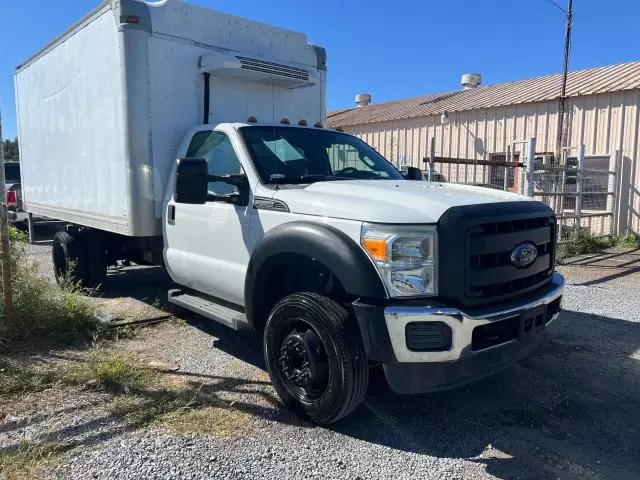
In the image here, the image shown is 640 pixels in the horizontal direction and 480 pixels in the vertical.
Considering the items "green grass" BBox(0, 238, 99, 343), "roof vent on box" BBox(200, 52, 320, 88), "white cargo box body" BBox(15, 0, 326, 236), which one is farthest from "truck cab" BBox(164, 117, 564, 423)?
"green grass" BBox(0, 238, 99, 343)

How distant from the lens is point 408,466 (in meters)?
3.02

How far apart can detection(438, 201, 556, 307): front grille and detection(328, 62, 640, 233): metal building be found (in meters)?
7.28

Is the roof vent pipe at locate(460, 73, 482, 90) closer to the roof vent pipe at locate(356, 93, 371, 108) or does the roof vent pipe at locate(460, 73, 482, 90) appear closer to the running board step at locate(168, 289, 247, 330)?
the roof vent pipe at locate(356, 93, 371, 108)

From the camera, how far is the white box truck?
3.08m

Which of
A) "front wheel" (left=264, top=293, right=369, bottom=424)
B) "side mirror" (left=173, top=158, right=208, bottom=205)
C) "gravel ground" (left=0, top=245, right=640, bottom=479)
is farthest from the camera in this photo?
"side mirror" (left=173, top=158, right=208, bottom=205)

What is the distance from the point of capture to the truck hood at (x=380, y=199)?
10.3 feet

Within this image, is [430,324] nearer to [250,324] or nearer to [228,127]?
[250,324]

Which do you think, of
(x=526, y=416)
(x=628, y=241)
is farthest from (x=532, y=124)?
(x=526, y=416)

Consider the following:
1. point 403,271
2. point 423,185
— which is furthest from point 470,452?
point 423,185

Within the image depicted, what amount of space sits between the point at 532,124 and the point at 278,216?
12.1 m

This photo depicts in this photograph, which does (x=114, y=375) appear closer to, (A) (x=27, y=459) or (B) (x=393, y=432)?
(A) (x=27, y=459)

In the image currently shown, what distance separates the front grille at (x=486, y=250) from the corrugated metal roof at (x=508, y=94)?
10.8 meters

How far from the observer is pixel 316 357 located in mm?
3373

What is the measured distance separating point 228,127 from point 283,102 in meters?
1.81
